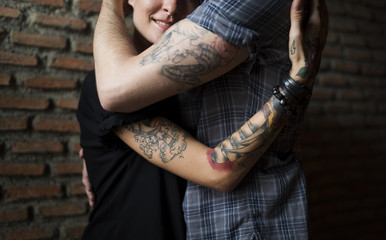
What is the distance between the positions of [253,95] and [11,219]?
1.36 m

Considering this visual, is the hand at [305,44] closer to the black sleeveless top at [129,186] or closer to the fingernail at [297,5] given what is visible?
the fingernail at [297,5]

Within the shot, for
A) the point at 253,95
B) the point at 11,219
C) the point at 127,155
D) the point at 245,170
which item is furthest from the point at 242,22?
the point at 11,219

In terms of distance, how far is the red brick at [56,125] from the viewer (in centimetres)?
160

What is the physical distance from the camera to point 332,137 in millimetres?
2416

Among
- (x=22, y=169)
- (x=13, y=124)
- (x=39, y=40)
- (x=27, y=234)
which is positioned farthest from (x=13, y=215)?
(x=39, y=40)

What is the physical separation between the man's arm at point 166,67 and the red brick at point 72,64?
3.10 ft

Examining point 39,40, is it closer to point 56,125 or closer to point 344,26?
point 56,125

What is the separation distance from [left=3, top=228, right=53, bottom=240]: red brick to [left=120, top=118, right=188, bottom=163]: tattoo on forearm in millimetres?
1102

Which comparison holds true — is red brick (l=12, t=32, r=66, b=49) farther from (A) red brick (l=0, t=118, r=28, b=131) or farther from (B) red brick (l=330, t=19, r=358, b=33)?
(B) red brick (l=330, t=19, r=358, b=33)

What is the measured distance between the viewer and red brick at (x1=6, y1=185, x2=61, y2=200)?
1550 mm

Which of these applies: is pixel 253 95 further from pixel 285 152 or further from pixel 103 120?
pixel 103 120

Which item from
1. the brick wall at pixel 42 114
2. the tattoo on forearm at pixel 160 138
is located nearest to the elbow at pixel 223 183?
the tattoo on forearm at pixel 160 138

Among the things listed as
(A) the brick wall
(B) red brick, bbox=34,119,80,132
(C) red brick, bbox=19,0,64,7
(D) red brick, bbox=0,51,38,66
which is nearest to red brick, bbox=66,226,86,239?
(A) the brick wall

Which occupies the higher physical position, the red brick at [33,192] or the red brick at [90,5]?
the red brick at [90,5]
